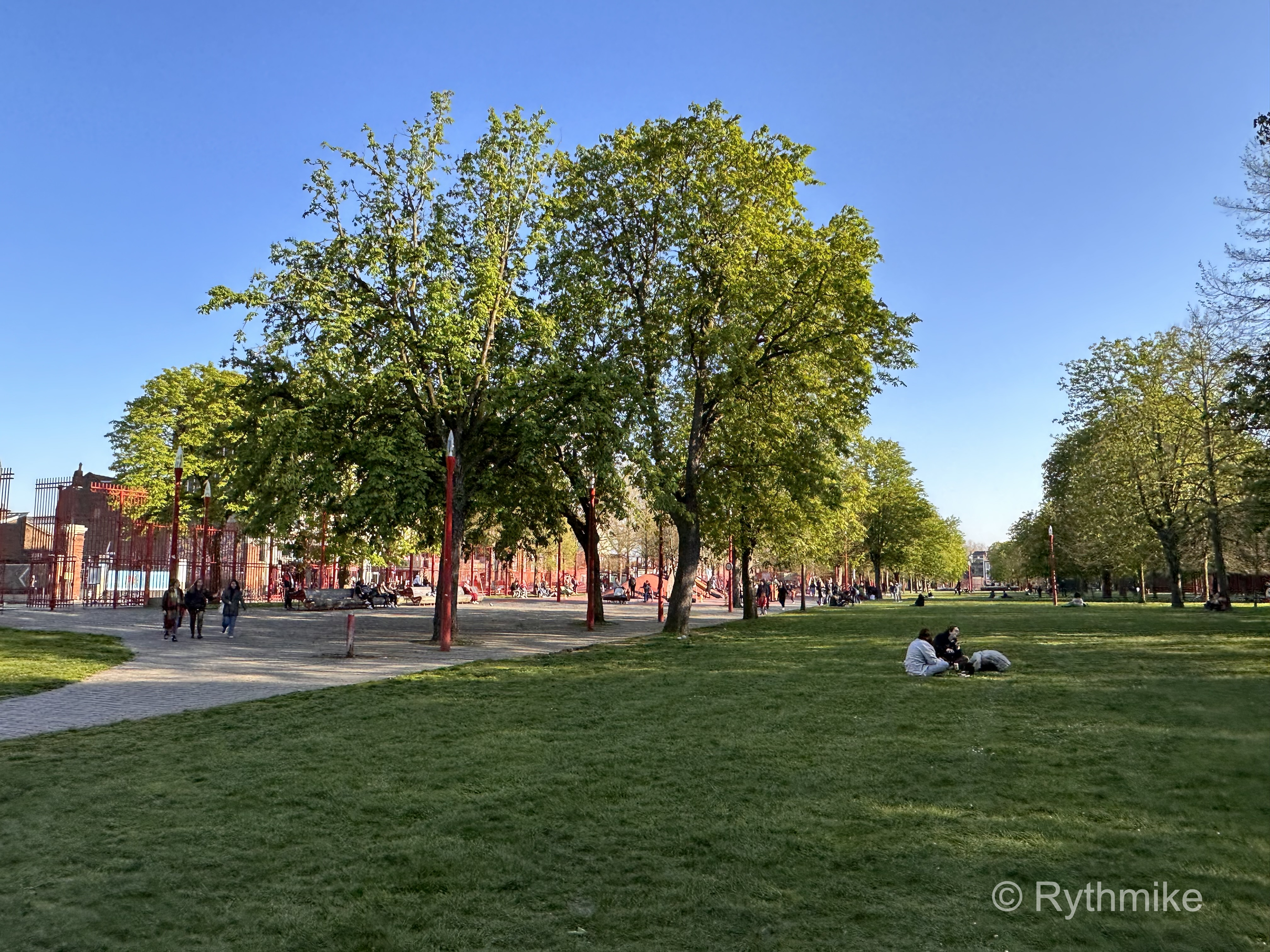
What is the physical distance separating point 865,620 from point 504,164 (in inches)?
943

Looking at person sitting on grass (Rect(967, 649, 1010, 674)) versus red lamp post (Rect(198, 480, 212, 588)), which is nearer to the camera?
person sitting on grass (Rect(967, 649, 1010, 674))

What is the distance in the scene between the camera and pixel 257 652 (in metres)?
21.7

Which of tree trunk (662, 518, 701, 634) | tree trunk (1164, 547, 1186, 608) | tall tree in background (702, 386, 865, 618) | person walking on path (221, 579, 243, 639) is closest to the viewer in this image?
person walking on path (221, 579, 243, 639)

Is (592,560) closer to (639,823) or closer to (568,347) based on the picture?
(568,347)

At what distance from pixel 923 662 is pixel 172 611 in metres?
20.0

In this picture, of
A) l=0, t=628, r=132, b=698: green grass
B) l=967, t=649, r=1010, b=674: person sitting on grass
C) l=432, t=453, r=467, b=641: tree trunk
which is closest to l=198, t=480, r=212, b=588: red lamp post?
l=0, t=628, r=132, b=698: green grass

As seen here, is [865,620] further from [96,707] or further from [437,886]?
[437,886]

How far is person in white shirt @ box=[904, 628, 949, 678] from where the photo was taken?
16016 millimetres

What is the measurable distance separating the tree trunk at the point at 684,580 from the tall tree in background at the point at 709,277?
106mm

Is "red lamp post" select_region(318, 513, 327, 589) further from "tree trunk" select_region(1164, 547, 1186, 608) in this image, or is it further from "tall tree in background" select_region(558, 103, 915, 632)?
"tree trunk" select_region(1164, 547, 1186, 608)

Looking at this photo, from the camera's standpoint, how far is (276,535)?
2536 cm

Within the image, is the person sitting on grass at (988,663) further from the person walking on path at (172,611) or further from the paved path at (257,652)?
the person walking on path at (172,611)

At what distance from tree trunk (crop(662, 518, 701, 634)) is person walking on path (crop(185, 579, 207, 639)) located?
557 inches

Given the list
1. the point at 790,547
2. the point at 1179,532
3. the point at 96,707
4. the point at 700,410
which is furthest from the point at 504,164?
the point at 1179,532
